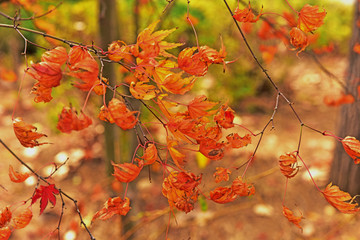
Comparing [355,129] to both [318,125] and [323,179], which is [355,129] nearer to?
[323,179]

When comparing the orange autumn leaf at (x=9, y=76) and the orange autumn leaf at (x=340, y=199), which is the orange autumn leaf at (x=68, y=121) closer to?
the orange autumn leaf at (x=340, y=199)

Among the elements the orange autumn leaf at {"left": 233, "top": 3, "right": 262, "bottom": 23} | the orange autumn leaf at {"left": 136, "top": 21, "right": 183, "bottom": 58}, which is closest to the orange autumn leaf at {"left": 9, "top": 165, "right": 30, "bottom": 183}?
the orange autumn leaf at {"left": 136, "top": 21, "right": 183, "bottom": 58}

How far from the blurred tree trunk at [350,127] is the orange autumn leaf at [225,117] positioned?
5.23ft

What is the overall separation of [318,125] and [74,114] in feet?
12.0

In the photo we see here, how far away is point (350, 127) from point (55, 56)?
86.7 inches

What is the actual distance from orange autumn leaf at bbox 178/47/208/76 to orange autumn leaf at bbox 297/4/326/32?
0.90 ft

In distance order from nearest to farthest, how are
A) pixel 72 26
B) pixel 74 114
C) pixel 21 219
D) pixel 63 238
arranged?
pixel 74 114, pixel 21 219, pixel 63 238, pixel 72 26

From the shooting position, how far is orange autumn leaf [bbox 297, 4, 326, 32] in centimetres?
88

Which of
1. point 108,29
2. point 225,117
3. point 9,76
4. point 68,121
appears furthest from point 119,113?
point 9,76

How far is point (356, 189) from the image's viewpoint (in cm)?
269

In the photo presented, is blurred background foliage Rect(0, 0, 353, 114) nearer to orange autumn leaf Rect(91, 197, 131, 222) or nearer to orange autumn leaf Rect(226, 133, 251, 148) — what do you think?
orange autumn leaf Rect(226, 133, 251, 148)

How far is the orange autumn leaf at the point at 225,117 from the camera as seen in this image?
0.90 metres

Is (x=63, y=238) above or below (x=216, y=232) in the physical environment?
below

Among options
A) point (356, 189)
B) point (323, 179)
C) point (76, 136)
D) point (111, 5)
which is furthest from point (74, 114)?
point (76, 136)
